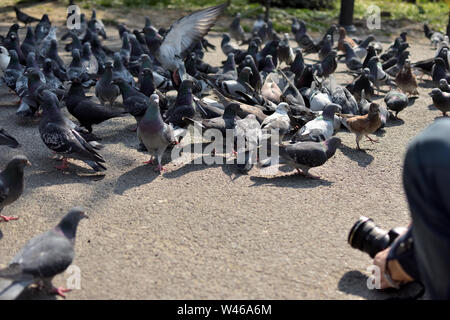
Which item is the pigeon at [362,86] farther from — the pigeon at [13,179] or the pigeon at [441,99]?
the pigeon at [13,179]

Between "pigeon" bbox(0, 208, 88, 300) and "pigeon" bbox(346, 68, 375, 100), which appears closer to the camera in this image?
"pigeon" bbox(0, 208, 88, 300)

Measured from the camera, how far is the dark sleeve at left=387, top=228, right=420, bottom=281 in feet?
9.62

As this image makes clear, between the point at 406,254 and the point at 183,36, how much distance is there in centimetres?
741

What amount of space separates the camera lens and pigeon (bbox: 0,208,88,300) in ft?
7.02

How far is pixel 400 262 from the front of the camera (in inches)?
119

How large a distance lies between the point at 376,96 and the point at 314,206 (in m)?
5.49

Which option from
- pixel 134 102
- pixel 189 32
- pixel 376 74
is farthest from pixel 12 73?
pixel 376 74

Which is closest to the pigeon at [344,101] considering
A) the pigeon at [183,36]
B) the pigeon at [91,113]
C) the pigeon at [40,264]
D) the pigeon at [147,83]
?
the pigeon at [183,36]

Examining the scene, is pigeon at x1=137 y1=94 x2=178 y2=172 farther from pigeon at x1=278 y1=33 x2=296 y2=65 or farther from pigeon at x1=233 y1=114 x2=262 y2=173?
pigeon at x1=278 y1=33 x2=296 y2=65

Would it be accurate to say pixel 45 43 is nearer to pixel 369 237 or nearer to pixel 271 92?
pixel 271 92

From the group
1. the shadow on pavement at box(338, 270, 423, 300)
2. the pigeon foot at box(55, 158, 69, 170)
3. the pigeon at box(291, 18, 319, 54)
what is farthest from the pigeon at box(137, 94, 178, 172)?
the pigeon at box(291, 18, 319, 54)

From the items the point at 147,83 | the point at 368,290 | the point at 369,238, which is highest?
the point at 369,238

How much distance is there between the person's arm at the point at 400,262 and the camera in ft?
9.67

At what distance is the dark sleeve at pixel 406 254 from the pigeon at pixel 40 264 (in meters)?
2.30
